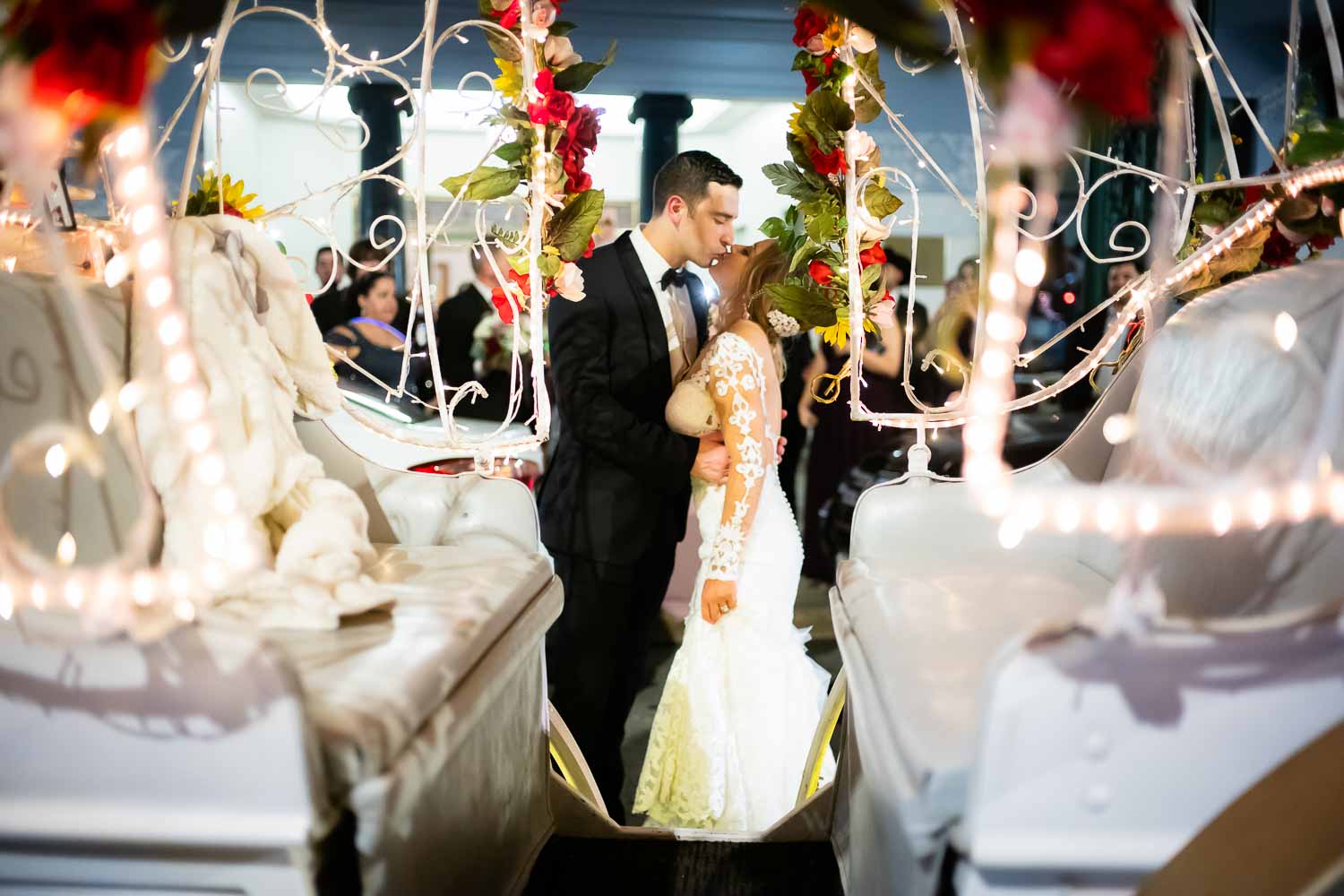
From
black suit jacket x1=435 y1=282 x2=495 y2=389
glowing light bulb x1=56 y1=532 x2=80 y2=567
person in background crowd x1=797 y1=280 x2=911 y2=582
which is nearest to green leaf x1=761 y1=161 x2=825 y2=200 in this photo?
glowing light bulb x1=56 y1=532 x2=80 y2=567

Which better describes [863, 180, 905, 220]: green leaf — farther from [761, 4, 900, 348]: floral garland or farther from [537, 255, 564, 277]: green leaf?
[537, 255, 564, 277]: green leaf

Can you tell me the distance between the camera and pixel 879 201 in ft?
7.64

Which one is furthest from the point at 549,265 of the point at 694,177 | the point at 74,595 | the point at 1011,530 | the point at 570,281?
the point at 1011,530

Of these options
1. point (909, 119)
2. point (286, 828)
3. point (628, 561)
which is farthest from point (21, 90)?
point (909, 119)

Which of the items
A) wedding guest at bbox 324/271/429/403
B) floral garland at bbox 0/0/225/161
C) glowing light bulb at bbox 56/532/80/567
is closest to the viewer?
floral garland at bbox 0/0/225/161

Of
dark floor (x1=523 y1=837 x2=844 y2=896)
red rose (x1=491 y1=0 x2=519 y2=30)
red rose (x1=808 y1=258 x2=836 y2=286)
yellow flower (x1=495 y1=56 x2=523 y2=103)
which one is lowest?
dark floor (x1=523 y1=837 x2=844 y2=896)

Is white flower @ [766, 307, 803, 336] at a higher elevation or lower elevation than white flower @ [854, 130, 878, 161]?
lower

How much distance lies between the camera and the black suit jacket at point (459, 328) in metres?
4.81

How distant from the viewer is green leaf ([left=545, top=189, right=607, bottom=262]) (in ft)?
7.89

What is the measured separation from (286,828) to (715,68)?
19.1 feet

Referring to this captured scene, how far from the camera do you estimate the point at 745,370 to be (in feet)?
8.09

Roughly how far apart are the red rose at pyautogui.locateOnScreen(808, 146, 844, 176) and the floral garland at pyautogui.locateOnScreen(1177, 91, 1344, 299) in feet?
2.91

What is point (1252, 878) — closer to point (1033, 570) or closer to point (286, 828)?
point (1033, 570)

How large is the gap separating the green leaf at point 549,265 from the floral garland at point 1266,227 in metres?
1.53
